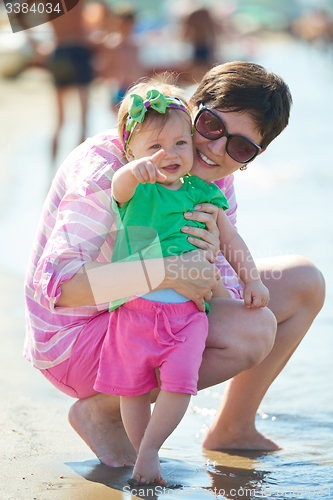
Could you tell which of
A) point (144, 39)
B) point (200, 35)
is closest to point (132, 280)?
point (200, 35)

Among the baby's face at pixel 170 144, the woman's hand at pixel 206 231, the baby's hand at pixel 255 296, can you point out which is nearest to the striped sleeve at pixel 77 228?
the baby's face at pixel 170 144

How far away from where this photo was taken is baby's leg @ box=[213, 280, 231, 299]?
2.09 meters

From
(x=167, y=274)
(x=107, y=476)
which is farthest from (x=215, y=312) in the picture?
(x=107, y=476)

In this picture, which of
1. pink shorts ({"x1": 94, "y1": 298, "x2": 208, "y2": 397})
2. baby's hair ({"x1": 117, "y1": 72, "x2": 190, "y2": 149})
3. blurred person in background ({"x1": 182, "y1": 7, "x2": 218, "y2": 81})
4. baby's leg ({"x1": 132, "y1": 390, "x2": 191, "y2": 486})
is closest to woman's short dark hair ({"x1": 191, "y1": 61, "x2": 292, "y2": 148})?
baby's hair ({"x1": 117, "y1": 72, "x2": 190, "y2": 149})

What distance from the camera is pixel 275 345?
88.0 inches

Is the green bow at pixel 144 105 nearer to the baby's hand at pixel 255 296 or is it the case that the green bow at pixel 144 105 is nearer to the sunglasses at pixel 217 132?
the sunglasses at pixel 217 132

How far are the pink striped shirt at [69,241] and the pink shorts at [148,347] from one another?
0.19m

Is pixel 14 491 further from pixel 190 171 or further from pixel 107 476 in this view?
pixel 190 171

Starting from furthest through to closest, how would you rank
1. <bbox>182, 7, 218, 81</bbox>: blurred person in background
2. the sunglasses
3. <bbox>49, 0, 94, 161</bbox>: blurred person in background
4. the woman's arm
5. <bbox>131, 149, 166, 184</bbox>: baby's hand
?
<bbox>182, 7, 218, 81</bbox>: blurred person in background → <bbox>49, 0, 94, 161</bbox>: blurred person in background → the sunglasses → the woman's arm → <bbox>131, 149, 166, 184</bbox>: baby's hand

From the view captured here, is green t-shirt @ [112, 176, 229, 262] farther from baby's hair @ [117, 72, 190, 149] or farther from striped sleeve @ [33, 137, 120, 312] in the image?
baby's hair @ [117, 72, 190, 149]

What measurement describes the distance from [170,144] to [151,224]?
246 mm

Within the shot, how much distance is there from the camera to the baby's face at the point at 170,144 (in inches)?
71.5

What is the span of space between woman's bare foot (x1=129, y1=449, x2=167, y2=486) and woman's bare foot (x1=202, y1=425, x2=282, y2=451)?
23.6 inches

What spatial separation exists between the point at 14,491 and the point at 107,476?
29 cm
